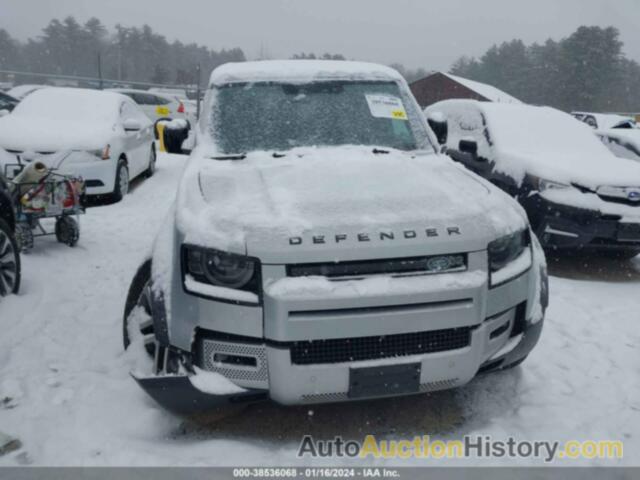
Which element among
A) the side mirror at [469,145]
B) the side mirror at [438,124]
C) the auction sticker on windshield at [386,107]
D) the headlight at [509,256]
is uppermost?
the auction sticker on windshield at [386,107]

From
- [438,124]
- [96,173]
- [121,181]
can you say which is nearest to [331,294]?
[438,124]

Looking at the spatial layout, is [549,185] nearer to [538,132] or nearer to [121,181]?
[538,132]

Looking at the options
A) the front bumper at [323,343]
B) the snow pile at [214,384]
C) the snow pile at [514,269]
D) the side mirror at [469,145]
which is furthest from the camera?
the side mirror at [469,145]

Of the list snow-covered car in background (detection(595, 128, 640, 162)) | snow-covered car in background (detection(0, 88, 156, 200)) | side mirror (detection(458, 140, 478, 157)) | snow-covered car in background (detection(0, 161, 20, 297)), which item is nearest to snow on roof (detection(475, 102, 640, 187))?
side mirror (detection(458, 140, 478, 157))

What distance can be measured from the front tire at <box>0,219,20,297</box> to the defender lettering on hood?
8.68 feet

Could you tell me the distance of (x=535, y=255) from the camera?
312 centimetres

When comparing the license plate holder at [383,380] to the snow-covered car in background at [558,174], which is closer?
the license plate holder at [383,380]

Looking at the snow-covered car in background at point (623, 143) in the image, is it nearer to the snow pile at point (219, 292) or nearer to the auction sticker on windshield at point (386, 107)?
the auction sticker on windshield at point (386, 107)

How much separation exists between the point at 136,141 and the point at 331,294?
7554 millimetres

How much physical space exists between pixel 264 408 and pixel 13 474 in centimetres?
120

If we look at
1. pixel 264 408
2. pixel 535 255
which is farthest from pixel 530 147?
pixel 264 408

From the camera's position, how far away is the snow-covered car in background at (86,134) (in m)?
7.47

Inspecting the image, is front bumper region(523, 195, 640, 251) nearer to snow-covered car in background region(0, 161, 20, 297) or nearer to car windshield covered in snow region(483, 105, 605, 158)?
car windshield covered in snow region(483, 105, 605, 158)

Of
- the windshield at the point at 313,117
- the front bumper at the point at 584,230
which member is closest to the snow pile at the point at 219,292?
the windshield at the point at 313,117
